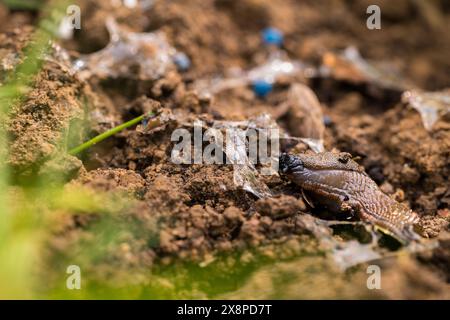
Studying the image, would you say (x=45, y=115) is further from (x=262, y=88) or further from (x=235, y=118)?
(x=262, y=88)

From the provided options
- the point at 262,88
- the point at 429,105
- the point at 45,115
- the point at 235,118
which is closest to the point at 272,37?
the point at 262,88

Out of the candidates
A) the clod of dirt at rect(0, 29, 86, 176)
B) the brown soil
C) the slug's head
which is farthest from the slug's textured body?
the clod of dirt at rect(0, 29, 86, 176)

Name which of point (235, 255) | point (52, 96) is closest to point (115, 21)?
point (52, 96)

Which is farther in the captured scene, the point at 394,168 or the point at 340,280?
the point at 394,168

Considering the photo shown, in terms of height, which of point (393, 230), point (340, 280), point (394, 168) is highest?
point (394, 168)

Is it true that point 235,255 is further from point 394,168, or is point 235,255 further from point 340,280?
point 394,168
